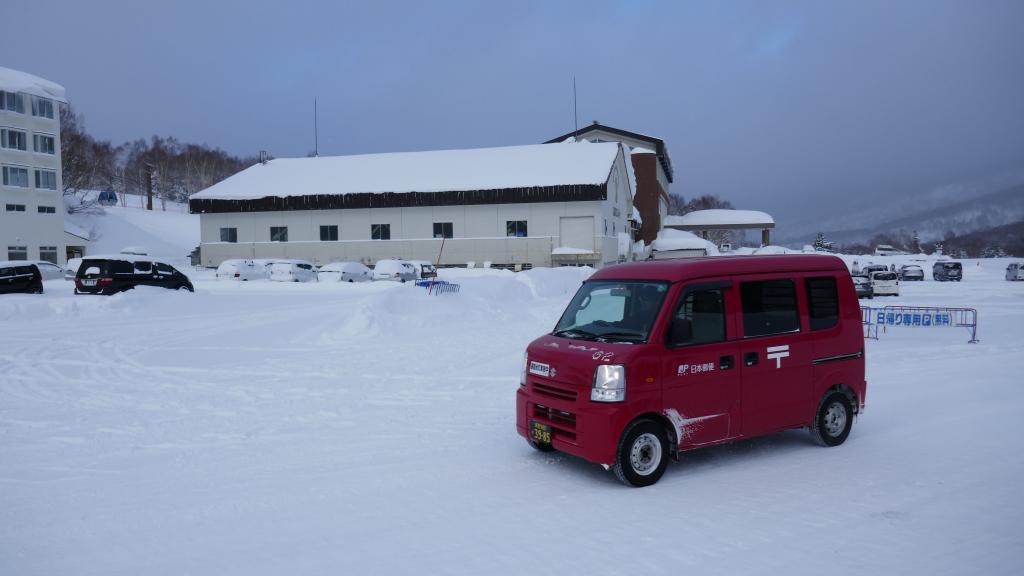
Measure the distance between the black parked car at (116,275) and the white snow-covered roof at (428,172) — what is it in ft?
77.7

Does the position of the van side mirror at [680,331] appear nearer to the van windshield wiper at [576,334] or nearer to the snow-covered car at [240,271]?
the van windshield wiper at [576,334]

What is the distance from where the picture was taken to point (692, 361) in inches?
257

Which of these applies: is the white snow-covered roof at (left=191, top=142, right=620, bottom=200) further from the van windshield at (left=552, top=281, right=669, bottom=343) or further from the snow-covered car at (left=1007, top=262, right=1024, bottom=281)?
the van windshield at (left=552, top=281, right=669, bottom=343)

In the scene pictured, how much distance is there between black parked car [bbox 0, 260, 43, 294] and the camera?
1069 inches

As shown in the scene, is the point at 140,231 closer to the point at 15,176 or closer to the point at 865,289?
the point at 15,176

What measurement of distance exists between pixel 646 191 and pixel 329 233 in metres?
29.8

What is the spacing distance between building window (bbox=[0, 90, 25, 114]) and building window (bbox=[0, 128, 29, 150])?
5.70ft

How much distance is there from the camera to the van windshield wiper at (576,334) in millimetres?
6904

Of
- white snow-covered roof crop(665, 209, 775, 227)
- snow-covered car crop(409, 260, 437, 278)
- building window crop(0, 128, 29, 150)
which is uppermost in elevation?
building window crop(0, 128, 29, 150)

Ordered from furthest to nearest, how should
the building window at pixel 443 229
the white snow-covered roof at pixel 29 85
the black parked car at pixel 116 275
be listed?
the white snow-covered roof at pixel 29 85 < the building window at pixel 443 229 < the black parked car at pixel 116 275

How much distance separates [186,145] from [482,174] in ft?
330

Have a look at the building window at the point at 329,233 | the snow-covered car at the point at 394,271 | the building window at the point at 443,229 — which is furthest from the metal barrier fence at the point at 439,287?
the building window at the point at 329,233

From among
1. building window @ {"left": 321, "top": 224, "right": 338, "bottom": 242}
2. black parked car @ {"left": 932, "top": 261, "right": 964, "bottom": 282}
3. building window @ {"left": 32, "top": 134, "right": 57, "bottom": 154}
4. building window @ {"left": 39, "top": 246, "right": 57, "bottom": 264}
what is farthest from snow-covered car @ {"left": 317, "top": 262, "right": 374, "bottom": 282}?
black parked car @ {"left": 932, "top": 261, "right": 964, "bottom": 282}

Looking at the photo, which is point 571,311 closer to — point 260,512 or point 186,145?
point 260,512
